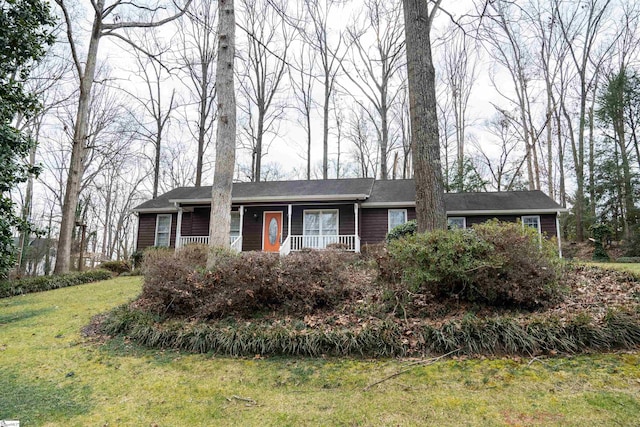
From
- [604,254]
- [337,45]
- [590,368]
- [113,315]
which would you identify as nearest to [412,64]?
[590,368]

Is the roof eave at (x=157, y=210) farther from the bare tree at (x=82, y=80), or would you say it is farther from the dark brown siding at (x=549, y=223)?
the dark brown siding at (x=549, y=223)

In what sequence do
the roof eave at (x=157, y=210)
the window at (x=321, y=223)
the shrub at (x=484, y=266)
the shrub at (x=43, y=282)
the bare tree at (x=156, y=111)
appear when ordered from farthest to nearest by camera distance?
the bare tree at (x=156, y=111) → the roof eave at (x=157, y=210) → the window at (x=321, y=223) → the shrub at (x=43, y=282) → the shrub at (x=484, y=266)

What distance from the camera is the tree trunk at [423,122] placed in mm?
5402

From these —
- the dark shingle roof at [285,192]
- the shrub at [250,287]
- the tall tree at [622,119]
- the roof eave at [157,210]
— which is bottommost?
the shrub at [250,287]

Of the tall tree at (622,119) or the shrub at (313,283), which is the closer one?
the shrub at (313,283)

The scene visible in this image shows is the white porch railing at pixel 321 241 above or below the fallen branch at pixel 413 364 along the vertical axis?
above

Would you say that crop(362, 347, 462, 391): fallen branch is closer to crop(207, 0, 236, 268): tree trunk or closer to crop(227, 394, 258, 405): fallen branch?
crop(227, 394, 258, 405): fallen branch

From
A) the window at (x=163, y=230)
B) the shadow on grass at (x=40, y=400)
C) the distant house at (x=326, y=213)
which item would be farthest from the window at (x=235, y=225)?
the shadow on grass at (x=40, y=400)

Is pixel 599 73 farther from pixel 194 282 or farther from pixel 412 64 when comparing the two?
pixel 194 282

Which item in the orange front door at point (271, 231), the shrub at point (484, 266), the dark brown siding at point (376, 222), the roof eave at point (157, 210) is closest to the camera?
the shrub at point (484, 266)

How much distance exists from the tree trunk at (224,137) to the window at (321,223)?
7.13 m

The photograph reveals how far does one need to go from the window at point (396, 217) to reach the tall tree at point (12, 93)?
11.3 m

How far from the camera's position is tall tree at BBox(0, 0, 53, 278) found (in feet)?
17.9

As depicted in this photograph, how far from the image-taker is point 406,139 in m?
22.2
